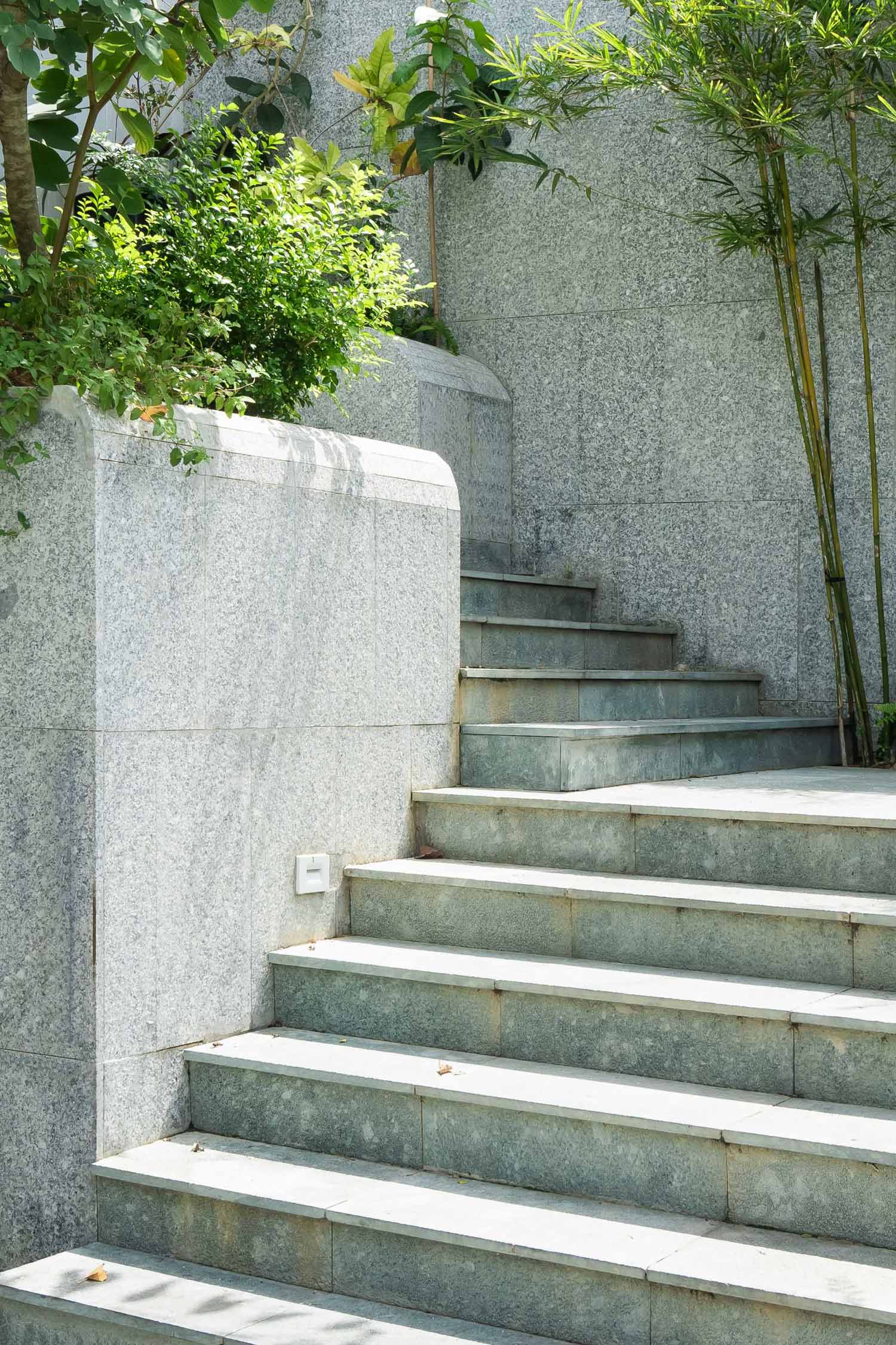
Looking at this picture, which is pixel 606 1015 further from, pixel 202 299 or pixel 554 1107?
pixel 202 299

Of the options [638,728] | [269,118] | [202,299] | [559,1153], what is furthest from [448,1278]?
[269,118]

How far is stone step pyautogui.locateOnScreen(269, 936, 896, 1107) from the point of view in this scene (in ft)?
10.4

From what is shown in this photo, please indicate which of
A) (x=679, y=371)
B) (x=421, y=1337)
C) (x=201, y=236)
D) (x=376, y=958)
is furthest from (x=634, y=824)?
(x=679, y=371)

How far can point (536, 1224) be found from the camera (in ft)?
9.84

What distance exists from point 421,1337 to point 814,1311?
0.78 meters

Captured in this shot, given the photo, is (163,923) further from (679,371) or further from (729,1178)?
(679,371)

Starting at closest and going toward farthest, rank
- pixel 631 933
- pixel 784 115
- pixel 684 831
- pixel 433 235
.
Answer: pixel 631 933, pixel 684 831, pixel 784 115, pixel 433 235

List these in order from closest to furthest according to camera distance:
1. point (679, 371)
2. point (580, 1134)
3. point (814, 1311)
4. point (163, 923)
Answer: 1. point (814, 1311)
2. point (580, 1134)
3. point (163, 923)
4. point (679, 371)

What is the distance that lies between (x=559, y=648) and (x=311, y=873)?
1879 millimetres

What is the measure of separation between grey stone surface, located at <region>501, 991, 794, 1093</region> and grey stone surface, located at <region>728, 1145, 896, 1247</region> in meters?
0.32

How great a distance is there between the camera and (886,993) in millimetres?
3412

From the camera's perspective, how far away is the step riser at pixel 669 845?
12.6 feet

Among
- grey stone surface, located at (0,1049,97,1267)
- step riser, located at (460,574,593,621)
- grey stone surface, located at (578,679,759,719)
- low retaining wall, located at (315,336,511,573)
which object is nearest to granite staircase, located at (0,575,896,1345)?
grey stone surface, located at (0,1049,97,1267)

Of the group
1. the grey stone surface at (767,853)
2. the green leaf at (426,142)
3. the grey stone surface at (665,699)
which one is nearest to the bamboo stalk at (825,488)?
the grey stone surface at (665,699)
